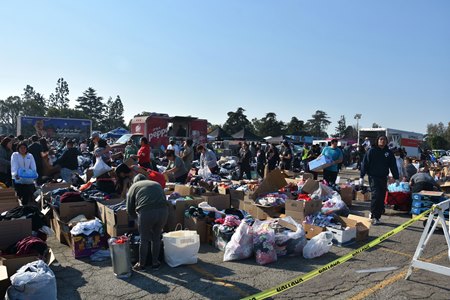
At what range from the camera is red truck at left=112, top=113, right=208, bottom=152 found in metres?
22.3

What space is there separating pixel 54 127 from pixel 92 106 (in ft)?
229

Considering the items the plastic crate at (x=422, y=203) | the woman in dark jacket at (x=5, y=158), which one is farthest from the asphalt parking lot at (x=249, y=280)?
the woman in dark jacket at (x=5, y=158)

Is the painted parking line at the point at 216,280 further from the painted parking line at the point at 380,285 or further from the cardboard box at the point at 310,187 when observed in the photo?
the cardboard box at the point at 310,187

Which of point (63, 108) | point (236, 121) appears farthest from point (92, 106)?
point (236, 121)

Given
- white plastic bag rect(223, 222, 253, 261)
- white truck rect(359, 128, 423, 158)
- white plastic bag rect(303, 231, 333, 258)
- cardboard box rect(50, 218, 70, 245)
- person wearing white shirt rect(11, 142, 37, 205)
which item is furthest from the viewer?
white truck rect(359, 128, 423, 158)

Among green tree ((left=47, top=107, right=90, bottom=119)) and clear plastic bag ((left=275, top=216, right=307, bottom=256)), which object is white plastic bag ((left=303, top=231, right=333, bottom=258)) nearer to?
clear plastic bag ((left=275, top=216, right=307, bottom=256))

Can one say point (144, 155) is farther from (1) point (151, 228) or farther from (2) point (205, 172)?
(1) point (151, 228)

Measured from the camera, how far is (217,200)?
750 centimetres

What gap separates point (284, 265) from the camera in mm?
5184

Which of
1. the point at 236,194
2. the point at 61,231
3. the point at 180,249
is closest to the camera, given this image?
the point at 180,249

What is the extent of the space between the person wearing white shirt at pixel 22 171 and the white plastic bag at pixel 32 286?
430cm

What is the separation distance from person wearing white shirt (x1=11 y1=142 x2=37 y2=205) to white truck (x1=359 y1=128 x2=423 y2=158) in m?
23.7

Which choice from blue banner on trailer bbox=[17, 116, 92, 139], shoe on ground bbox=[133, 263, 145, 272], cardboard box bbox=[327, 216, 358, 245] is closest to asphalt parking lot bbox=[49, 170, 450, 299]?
shoe on ground bbox=[133, 263, 145, 272]

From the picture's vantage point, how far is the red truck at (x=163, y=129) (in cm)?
2234
